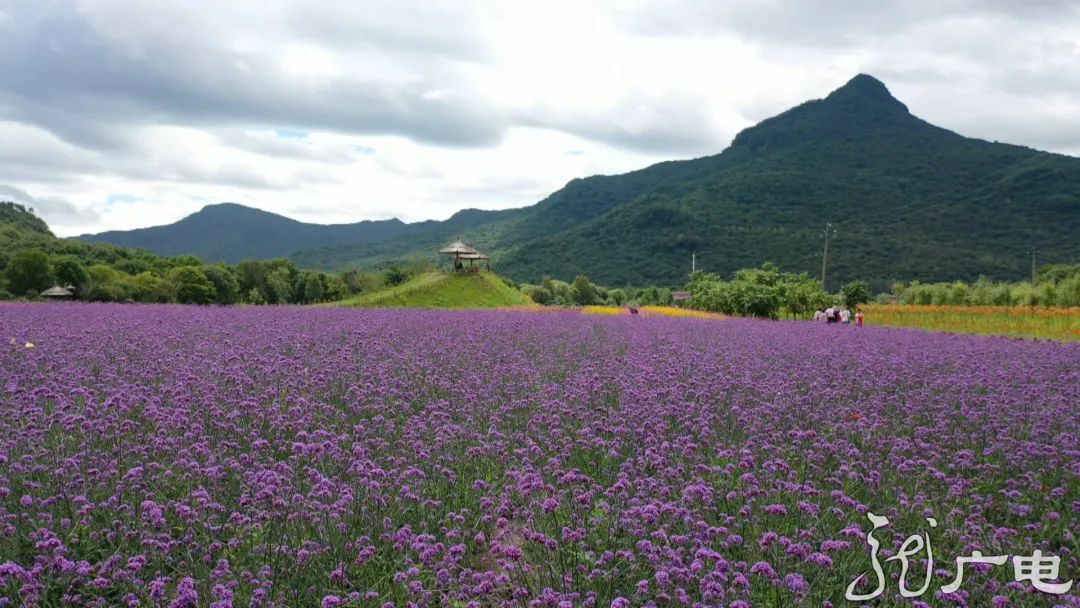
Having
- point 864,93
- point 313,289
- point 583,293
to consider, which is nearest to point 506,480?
point 583,293

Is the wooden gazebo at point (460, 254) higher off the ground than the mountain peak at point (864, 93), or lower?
lower

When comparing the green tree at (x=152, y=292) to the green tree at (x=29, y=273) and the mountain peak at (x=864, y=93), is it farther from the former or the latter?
the mountain peak at (x=864, y=93)

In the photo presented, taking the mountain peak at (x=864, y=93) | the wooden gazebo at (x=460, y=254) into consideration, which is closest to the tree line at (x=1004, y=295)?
the wooden gazebo at (x=460, y=254)

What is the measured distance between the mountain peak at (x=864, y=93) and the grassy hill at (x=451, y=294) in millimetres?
146451

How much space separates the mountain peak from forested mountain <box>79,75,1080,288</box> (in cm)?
106

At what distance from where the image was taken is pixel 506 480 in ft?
17.3

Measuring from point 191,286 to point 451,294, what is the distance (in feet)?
48.6

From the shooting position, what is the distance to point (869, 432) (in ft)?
20.5

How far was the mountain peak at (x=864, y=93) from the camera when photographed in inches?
6432

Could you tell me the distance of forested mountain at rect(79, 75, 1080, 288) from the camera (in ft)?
263

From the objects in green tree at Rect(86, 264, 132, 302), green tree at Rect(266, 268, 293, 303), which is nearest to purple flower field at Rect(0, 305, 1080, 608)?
green tree at Rect(86, 264, 132, 302)

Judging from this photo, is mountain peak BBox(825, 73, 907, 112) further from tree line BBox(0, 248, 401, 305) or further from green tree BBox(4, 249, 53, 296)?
green tree BBox(4, 249, 53, 296)

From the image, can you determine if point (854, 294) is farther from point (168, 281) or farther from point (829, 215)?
point (829, 215)

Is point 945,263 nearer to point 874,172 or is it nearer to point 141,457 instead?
point 874,172
